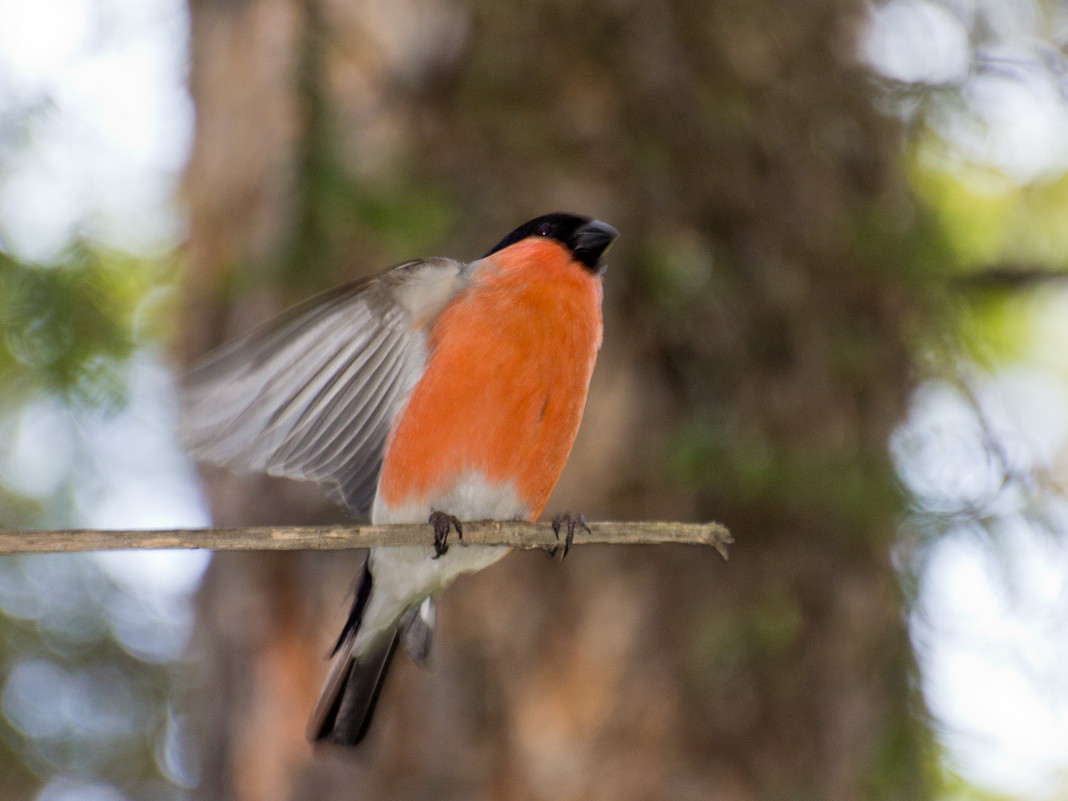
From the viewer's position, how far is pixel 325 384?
2.48 meters

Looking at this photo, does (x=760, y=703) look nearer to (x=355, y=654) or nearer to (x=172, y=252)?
(x=355, y=654)

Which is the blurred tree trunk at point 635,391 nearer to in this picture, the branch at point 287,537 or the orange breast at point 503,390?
the orange breast at point 503,390

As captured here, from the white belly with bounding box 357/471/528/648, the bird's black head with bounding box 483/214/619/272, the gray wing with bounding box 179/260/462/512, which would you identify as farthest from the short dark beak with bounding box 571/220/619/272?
the white belly with bounding box 357/471/528/648

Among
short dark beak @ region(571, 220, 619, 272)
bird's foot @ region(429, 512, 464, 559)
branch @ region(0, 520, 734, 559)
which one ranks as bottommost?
branch @ region(0, 520, 734, 559)

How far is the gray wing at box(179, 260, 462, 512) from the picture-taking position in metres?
2.21

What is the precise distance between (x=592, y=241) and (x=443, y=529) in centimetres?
90

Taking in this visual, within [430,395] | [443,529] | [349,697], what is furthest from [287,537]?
[349,697]

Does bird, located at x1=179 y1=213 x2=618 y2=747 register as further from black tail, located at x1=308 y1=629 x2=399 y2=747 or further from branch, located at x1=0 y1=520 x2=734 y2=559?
branch, located at x1=0 y1=520 x2=734 y2=559

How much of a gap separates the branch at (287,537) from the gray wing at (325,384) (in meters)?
0.63

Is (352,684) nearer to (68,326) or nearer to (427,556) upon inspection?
(427,556)

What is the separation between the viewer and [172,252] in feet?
12.1

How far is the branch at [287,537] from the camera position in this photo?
4.34ft

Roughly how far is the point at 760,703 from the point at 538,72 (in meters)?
1.98

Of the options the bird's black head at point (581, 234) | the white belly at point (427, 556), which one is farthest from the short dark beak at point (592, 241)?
the white belly at point (427, 556)
